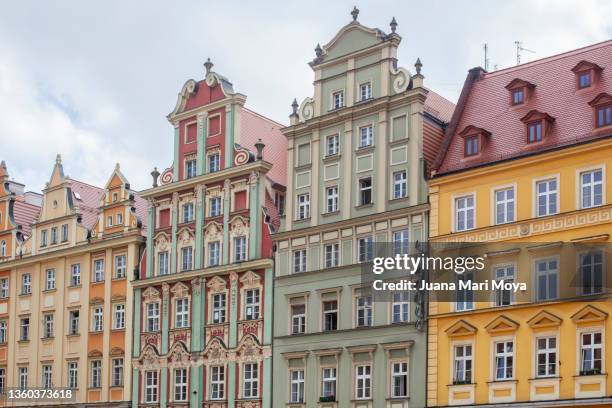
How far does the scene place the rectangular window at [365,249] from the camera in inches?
1820

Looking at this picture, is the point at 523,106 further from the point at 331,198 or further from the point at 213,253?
the point at 213,253

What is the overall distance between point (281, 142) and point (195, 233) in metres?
6.10

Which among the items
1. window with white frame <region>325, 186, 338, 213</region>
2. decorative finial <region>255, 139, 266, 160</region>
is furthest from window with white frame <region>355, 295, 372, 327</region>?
decorative finial <region>255, 139, 266, 160</region>

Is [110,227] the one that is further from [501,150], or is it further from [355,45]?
[501,150]

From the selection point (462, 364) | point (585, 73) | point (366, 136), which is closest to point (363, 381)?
point (462, 364)

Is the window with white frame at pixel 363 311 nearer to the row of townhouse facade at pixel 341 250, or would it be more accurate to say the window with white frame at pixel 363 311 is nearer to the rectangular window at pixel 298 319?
the row of townhouse facade at pixel 341 250

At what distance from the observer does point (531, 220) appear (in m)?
41.6

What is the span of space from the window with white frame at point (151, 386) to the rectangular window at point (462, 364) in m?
16.5

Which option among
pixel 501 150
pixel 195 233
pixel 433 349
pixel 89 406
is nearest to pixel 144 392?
pixel 89 406

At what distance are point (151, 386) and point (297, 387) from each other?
908cm

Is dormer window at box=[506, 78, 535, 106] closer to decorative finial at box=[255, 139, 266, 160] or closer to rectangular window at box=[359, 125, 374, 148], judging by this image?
rectangular window at box=[359, 125, 374, 148]

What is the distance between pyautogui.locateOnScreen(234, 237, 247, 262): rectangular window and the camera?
168ft

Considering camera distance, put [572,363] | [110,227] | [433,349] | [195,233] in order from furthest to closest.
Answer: [110,227]
[195,233]
[433,349]
[572,363]

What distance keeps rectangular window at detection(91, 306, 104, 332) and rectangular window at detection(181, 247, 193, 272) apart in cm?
586
